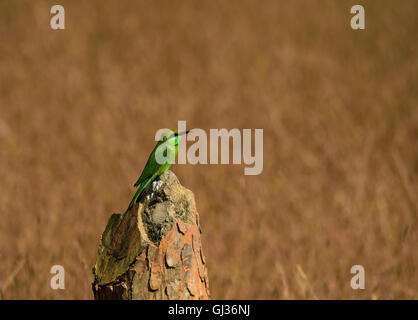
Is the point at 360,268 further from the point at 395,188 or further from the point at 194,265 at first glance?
the point at 194,265

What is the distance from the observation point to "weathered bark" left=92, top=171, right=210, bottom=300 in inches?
38.5

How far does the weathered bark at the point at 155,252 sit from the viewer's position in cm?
98

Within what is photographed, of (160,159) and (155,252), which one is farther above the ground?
(160,159)

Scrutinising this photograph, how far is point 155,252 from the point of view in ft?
3.22

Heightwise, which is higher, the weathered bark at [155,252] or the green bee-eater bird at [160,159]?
the green bee-eater bird at [160,159]

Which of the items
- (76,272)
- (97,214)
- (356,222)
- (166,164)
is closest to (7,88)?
(97,214)

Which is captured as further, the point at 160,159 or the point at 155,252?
the point at 160,159

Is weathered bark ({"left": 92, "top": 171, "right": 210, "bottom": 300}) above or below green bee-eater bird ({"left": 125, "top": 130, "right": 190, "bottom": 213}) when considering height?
below

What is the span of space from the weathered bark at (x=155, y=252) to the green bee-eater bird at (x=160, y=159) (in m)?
0.03

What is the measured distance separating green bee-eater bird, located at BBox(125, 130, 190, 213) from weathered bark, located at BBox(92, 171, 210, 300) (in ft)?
0.09

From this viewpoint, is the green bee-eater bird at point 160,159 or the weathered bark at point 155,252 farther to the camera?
the green bee-eater bird at point 160,159

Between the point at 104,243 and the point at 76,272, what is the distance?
1.40 meters

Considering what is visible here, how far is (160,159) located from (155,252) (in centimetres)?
23

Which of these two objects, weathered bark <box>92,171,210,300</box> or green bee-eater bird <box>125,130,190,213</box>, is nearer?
weathered bark <box>92,171,210,300</box>
